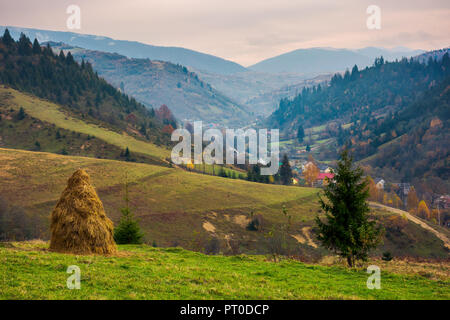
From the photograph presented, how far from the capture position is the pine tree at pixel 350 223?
30094 mm

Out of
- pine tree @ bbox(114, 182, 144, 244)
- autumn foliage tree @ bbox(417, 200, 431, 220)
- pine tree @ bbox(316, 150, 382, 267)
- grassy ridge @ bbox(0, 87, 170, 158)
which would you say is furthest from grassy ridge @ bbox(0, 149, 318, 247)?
autumn foliage tree @ bbox(417, 200, 431, 220)

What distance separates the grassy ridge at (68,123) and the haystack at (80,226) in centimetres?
13442

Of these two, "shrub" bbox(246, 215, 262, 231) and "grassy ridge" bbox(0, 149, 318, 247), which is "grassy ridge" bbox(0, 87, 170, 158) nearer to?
"grassy ridge" bbox(0, 149, 318, 247)

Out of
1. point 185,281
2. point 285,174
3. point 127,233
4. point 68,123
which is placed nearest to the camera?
point 185,281

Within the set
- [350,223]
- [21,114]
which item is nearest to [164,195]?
[350,223]

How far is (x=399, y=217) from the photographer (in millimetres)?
100688

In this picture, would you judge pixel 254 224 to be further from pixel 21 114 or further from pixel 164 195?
pixel 21 114

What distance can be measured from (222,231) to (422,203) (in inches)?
4192

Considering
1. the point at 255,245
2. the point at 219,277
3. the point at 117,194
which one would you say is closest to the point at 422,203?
the point at 255,245

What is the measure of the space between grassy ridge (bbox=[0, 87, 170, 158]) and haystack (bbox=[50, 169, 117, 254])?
134 metres

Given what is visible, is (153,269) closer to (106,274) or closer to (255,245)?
(106,274)

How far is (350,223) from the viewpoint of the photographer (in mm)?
30438

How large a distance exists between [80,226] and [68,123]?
530 ft
